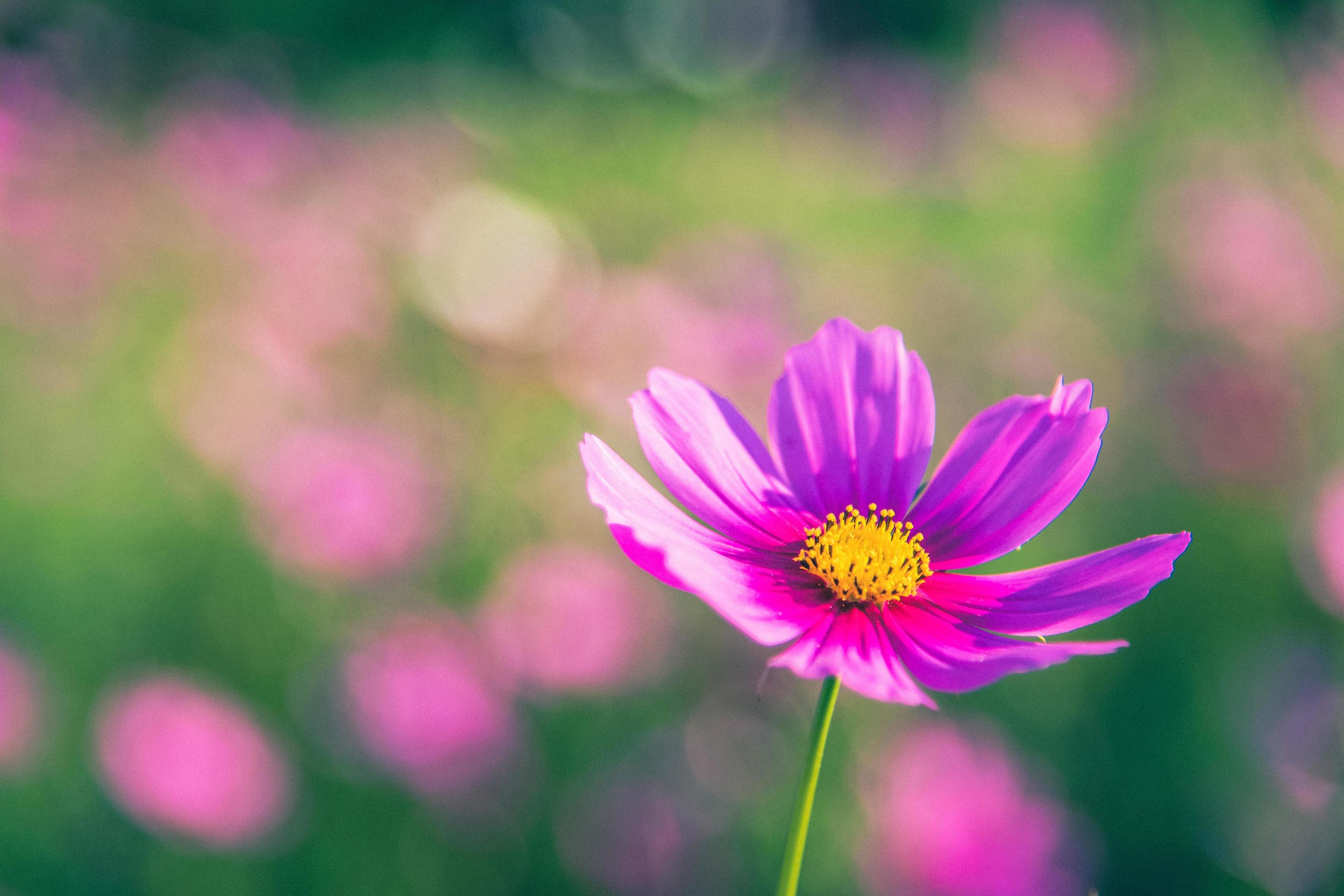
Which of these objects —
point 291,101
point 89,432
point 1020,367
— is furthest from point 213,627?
point 291,101

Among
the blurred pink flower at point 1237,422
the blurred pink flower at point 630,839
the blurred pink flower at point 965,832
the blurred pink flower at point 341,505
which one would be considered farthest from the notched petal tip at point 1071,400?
the blurred pink flower at point 1237,422

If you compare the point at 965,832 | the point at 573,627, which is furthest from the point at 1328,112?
the point at 573,627

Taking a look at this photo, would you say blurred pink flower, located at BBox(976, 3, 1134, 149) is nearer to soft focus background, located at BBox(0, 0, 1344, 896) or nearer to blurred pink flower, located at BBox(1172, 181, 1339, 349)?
soft focus background, located at BBox(0, 0, 1344, 896)

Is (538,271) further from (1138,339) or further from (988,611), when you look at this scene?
(988,611)

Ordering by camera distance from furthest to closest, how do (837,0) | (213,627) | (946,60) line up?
(837,0) → (946,60) → (213,627)

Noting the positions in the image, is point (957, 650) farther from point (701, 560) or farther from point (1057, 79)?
point (1057, 79)

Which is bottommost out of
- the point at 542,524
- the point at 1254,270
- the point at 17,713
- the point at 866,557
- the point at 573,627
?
the point at 17,713
